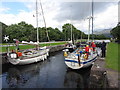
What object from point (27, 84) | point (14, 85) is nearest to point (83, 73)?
point (27, 84)

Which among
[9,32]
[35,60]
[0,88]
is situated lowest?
[0,88]

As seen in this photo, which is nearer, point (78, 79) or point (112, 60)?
point (78, 79)

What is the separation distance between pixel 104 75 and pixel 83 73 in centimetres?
361

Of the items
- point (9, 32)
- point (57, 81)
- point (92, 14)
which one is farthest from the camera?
point (9, 32)

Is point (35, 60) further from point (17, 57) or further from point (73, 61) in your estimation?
point (73, 61)

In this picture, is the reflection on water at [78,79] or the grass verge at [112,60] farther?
the grass verge at [112,60]

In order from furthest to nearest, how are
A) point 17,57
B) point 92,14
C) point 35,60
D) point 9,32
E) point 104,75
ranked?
point 9,32 < point 92,14 < point 35,60 < point 17,57 < point 104,75

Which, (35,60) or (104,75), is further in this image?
(35,60)

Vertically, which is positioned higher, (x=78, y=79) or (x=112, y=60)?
(x=112, y=60)

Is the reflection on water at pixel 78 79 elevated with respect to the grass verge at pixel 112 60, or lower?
lower

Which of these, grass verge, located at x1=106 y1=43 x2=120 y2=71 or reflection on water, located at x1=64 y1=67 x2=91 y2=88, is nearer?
reflection on water, located at x1=64 y1=67 x2=91 y2=88

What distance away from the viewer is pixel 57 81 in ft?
31.6

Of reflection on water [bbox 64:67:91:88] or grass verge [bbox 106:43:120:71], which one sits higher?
grass verge [bbox 106:43:120:71]

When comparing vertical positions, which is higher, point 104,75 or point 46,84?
point 104,75
